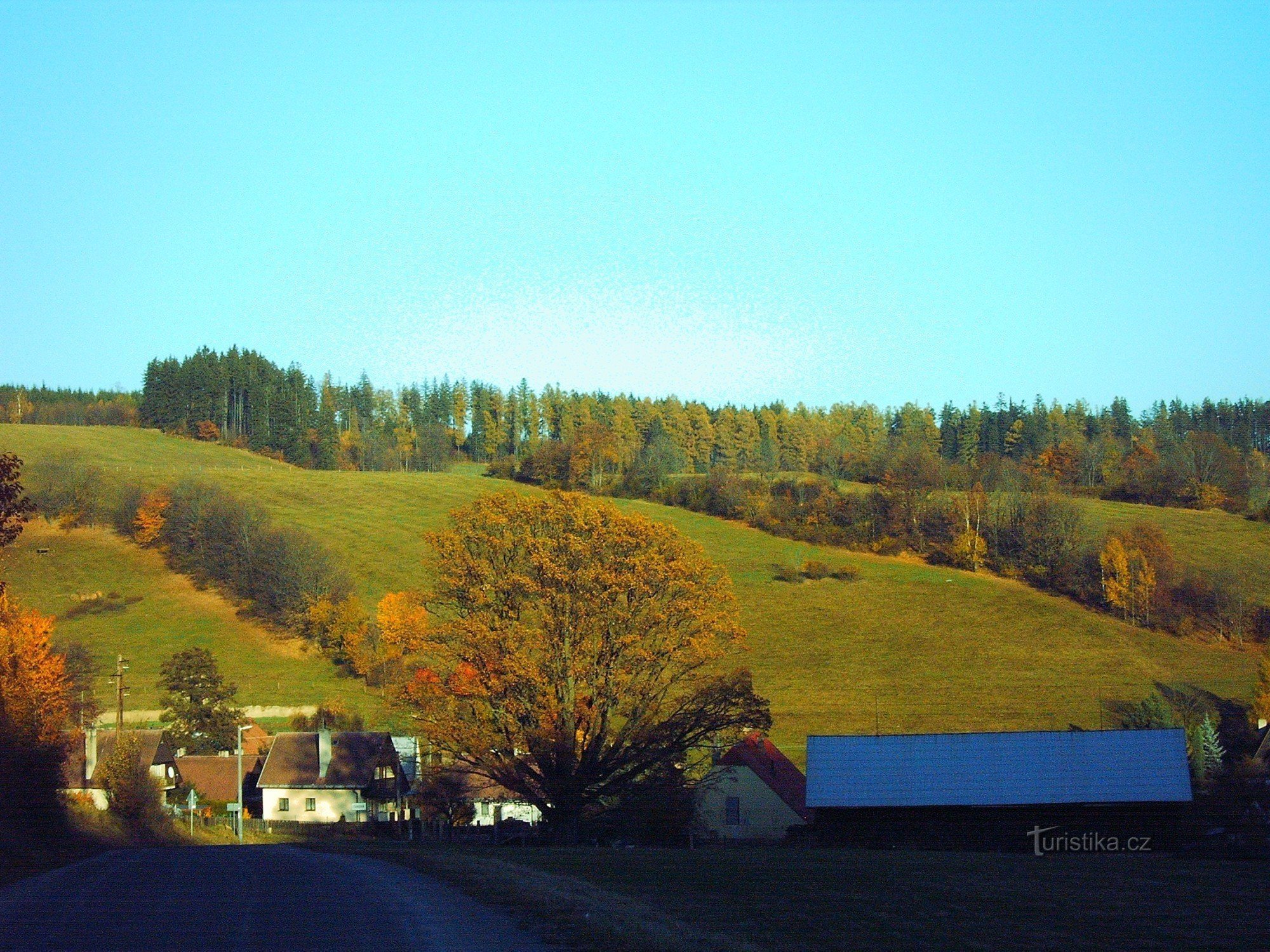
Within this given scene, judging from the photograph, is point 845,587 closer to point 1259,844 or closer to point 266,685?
point 266,685

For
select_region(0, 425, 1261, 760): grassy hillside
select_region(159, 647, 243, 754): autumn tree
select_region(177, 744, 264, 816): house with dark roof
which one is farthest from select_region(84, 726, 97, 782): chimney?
→ select_region(0, 425, 1261, 760): grassy hillside

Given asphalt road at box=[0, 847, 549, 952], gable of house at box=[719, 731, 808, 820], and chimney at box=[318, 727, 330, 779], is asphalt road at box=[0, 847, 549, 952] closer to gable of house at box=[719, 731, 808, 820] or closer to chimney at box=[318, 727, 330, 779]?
gable of house at box=[719, 731, 808, 820]

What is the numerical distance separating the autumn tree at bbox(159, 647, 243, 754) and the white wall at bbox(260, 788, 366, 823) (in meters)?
7.61

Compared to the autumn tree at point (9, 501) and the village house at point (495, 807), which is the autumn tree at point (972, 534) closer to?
the village house at point (495, 807)

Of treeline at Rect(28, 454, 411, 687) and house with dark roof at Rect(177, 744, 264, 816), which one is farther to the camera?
treeline at Rect(28, 454, 411, 687)

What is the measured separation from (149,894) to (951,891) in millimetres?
12258

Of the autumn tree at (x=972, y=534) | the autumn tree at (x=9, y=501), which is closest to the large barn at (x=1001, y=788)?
the autumn tree at (x=9, y=501)

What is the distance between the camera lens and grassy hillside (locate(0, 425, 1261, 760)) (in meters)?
60.5

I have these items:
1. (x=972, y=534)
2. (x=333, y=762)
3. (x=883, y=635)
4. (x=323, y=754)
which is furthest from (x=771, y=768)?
(x=972, y=534)

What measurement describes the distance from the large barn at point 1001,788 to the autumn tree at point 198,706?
40.2m

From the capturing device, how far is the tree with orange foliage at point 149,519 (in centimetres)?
9444

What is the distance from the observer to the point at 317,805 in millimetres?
57812

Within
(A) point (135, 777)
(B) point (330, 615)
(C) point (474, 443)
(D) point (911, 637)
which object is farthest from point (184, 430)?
(A) point (135, 777)

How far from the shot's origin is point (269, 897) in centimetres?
1508
